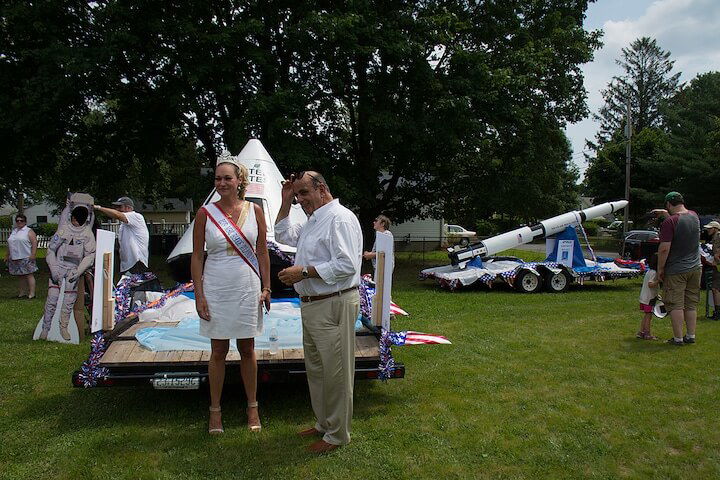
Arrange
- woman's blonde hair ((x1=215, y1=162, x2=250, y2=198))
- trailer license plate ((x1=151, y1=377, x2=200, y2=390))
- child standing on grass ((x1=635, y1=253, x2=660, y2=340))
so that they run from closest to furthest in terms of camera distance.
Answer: woman's blonde hair ((x1=215, y1=162, x2=250, y2=198)) < trailer license plate ((x1=151, y1=377, x2=200, y2=390)) < child standing on grass ((x1=635, y1=253, x2=660, y2=340))

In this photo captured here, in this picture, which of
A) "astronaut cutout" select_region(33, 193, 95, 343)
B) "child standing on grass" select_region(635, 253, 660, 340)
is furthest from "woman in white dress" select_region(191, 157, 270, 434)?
"child standing on grass" select_region(635, 253, 660, 340)

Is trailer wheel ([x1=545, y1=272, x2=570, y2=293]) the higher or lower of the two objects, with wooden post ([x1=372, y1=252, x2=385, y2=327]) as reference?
lower

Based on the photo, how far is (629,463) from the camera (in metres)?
3.72

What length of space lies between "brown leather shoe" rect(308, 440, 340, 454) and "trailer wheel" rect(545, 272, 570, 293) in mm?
10408

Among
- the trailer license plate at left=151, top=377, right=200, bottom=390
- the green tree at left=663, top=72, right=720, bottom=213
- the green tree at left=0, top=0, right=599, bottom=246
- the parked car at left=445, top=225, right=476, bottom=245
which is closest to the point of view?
the trailer license plate at left=151, top=377, right=200, bottom=390

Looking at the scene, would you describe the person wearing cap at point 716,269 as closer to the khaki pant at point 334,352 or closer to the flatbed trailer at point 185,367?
the flatbed trailer at point 185,367

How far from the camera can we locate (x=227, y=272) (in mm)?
3961

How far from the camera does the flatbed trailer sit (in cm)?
429

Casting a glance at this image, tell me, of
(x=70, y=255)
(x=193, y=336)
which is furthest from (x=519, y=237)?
(x=193, y=336)

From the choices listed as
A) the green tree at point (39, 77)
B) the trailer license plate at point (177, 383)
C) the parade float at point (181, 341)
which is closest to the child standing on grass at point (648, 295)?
the parade float at point (181, 341)

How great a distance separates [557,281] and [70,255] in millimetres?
10428

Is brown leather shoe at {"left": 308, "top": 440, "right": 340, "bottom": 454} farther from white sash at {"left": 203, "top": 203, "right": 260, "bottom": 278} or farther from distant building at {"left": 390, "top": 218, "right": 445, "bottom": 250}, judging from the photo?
distant building at {"left": 390, "top": 218, "right": 445, "bottom": 250}

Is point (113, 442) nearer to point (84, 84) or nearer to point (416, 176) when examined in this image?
point (84, 84)

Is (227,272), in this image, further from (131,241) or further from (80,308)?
(80,308)
